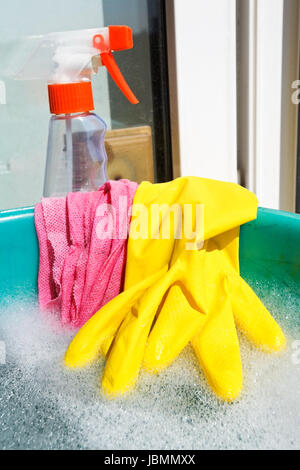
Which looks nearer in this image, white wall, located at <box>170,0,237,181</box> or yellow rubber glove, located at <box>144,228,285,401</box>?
yellow rubber glove, located at <box>144,228,285,401</box>

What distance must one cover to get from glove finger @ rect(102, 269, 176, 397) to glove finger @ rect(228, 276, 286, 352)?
0.08 m

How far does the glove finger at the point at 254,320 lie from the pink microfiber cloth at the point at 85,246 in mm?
144

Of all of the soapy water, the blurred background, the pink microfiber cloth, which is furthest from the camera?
the blurred background

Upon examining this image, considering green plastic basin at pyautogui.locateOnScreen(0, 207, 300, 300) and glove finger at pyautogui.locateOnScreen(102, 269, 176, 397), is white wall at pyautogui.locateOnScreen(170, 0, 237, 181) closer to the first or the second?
green plastic basin at pyautogui.locateOnScreen(0, 207, 300, 300)

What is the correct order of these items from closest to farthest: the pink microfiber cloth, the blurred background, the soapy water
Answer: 1. the soapy water
2. the pink microfiber cloth
3. the blurred background

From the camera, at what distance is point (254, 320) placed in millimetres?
521

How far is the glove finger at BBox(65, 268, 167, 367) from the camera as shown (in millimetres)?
500

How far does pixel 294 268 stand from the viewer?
22.8 inches

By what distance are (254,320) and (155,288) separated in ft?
0.39

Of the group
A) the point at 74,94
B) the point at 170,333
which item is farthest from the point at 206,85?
the point at 170,333

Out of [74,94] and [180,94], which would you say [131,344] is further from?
[180,94]

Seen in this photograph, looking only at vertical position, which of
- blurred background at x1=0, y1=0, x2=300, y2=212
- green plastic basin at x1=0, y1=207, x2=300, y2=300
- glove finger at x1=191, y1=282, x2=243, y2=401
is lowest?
glove finger at x1=191, y1=282, x2=243, y2=401

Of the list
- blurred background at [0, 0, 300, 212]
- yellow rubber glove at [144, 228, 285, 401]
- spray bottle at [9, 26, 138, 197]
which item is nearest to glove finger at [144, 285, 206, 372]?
yellow rubber glove at [144, 228, 285, 401]
